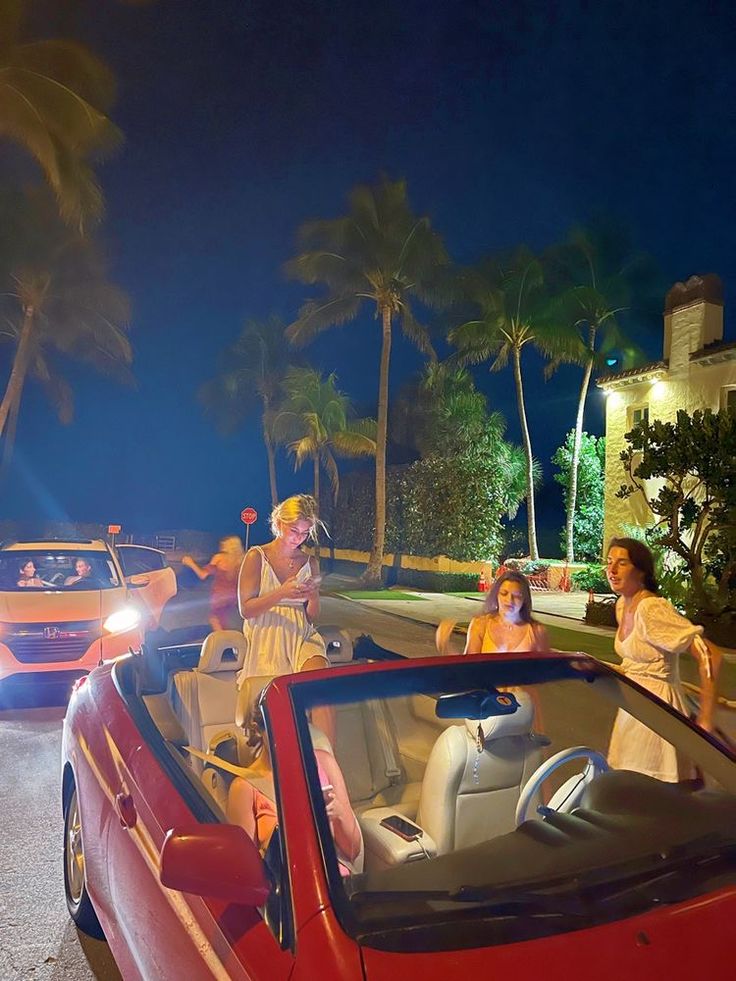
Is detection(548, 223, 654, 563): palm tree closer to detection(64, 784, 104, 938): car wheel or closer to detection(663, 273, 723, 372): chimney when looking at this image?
detection(663, 273, 723, 372): chimney

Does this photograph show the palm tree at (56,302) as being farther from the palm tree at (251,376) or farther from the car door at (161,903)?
the car door at (161,903)

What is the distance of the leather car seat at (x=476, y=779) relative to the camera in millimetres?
2688


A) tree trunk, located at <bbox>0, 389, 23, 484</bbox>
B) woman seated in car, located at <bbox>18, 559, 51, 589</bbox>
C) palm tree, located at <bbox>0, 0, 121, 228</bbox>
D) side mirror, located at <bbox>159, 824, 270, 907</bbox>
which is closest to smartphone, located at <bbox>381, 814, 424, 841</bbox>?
side mirror, located at <bbox>159, 824, 270, 907</bbox>

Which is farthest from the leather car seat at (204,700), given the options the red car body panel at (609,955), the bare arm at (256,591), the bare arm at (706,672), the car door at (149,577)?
the car door at (149,577)

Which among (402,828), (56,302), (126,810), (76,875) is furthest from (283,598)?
(56,302)

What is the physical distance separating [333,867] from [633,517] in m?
24.3

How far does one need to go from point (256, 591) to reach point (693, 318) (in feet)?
68.0

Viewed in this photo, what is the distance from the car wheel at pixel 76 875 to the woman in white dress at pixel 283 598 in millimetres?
968

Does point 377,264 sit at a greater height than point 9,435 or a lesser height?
greater

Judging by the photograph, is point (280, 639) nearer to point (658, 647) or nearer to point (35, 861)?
point (35, 861)

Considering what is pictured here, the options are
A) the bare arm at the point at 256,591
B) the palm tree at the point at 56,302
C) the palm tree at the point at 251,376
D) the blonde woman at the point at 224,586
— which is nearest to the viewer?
the bare arm at the point at 256,591

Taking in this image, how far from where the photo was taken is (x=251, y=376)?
45.2m

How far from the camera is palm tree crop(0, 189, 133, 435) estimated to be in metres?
30.2

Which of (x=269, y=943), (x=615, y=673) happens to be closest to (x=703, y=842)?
(x=615, y=673)
